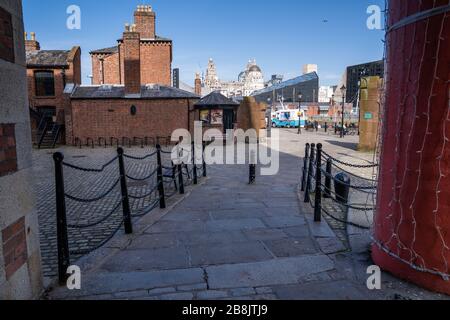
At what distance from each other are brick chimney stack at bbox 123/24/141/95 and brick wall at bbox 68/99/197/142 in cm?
89

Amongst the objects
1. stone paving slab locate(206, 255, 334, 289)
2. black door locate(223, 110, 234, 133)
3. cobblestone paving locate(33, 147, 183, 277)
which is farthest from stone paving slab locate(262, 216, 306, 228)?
black door locate(223, 110, 234, 133)

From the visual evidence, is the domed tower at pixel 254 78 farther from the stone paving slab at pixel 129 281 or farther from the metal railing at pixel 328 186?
the stone paving slab at pixel 129 281

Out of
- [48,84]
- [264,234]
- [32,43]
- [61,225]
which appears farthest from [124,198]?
[32,43]

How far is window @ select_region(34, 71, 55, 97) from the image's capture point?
80.2 feet

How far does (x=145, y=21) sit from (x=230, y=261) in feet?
96.5

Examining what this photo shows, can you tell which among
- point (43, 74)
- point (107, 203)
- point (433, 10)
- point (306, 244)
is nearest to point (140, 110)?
point (43, 74)

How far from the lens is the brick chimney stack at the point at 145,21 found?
96.3 feet

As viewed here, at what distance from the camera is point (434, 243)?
3346mm

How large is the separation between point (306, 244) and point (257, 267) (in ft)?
3.67

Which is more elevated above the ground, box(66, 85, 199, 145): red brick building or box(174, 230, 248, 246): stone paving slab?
box(66, 85, 199, 145): red brick building

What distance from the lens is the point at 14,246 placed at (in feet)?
9.27

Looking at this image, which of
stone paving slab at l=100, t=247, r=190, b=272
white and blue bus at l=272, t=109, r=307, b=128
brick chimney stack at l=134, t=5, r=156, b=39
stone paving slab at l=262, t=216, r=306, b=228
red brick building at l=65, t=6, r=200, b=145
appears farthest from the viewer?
white and blue bus at l=272, t=109, r=307, b=128

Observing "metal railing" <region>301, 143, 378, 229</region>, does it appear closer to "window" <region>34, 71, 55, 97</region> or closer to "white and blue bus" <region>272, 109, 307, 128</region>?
"window" <region>34, 71, 55, 97</region>
